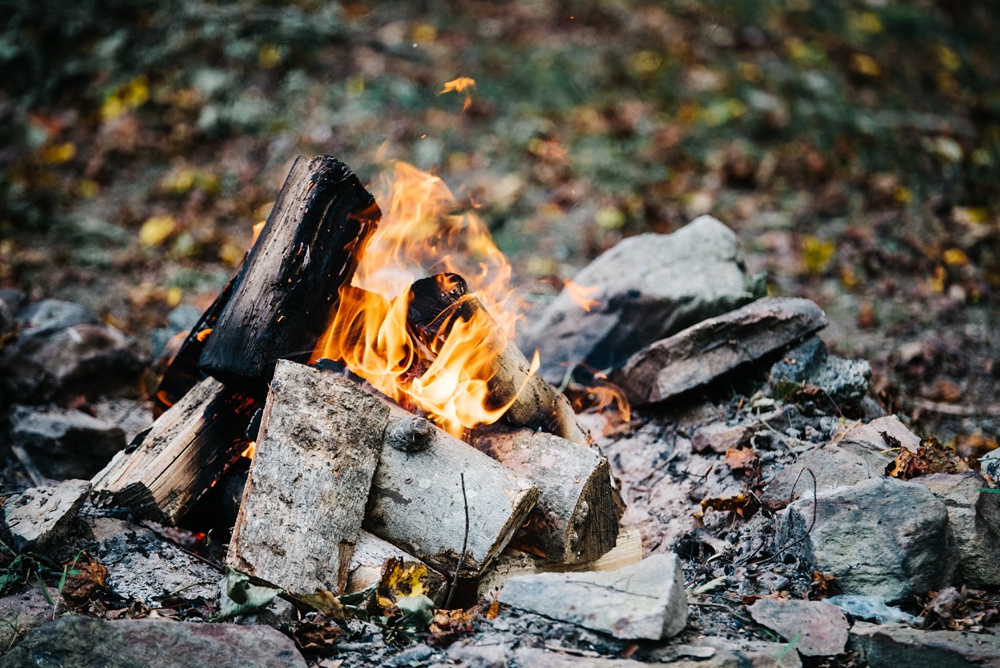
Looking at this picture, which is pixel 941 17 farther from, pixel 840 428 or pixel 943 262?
pixel 840 428

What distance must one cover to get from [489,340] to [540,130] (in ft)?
15.8

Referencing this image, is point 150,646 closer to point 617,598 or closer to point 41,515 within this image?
point 41,515

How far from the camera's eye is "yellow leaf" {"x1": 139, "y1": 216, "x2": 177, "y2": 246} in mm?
6562

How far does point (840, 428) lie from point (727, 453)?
54 cm

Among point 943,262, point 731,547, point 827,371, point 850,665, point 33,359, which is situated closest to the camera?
point 850,665

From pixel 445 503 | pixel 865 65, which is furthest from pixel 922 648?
pixel 865 65

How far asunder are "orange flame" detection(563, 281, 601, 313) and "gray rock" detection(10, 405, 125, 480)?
2612mm

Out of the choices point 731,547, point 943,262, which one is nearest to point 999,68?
point 943,262

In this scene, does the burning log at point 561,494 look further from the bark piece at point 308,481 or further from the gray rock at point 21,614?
the gray rock at point 21,614

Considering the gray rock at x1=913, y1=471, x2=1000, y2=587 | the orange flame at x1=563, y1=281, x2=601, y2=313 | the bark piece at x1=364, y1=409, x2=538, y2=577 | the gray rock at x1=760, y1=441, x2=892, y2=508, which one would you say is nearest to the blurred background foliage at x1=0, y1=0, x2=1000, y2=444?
the orange flame at x1=563, y1=281, x2=601, y2=313

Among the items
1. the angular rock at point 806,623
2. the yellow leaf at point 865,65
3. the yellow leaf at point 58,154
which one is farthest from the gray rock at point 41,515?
the yellow leaf at point 865,65

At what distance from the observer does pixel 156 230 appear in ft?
21.8

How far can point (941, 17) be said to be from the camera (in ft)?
28.4

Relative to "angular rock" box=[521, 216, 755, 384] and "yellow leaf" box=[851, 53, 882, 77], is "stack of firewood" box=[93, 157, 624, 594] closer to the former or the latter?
"angular rock" box=[521, 216, 755, 384]
